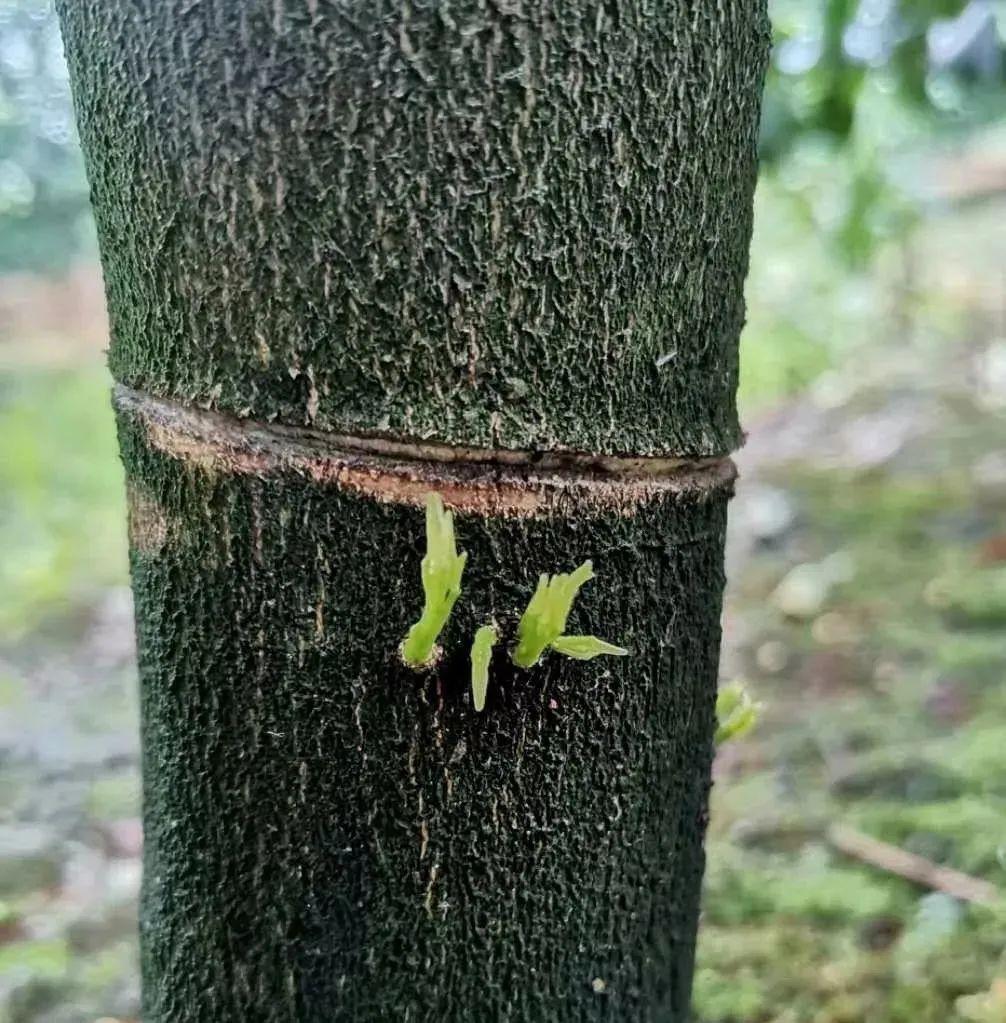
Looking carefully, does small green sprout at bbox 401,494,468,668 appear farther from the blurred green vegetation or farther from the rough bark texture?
the blurred green vegetation

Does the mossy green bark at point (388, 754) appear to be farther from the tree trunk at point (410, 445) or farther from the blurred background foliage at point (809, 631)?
the blurred background foliage at point (809, 631)

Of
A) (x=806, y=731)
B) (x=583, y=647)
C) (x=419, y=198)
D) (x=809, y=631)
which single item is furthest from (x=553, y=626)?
(x=809, y=631)

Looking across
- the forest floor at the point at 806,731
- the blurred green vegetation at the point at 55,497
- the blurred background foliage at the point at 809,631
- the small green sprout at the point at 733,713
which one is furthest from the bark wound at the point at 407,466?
the blurred green vegetation at the point at 55,497

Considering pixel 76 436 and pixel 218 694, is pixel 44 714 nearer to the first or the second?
pixel 218 694

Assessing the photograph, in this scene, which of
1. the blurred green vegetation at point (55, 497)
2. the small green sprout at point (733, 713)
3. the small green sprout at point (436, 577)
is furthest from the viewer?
the blurred green vegetation at point (55, 497)

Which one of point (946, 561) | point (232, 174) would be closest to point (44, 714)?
point (232, 174)

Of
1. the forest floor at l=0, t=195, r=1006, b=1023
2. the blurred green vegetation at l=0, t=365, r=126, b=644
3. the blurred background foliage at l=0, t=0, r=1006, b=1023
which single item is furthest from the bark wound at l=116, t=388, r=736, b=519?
the blurred green vegetation at l=0, t=365, r=126, b=644

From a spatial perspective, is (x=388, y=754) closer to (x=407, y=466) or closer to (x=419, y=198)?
(x=407, y=466)
